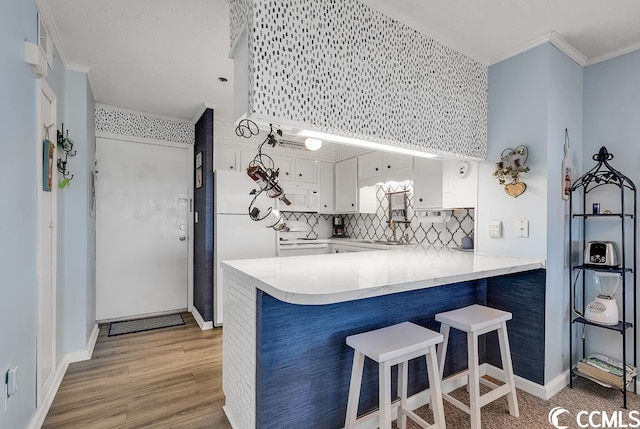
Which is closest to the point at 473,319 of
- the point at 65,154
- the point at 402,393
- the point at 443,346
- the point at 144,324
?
the point at 443,346

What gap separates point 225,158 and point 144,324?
214 centimetres

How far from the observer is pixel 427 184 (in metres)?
3.39

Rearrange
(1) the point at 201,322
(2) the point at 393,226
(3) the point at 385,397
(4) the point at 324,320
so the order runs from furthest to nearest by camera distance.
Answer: (2) the point at 393,226, (1) the point at 201,322, (4) the point at 324,320, (3) the point at 385,397

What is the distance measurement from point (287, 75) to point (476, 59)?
66.8 inches

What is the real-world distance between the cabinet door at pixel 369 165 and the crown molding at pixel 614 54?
2170mm

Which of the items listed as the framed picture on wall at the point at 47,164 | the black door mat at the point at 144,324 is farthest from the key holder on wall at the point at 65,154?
the black door mat at the point at 144,324

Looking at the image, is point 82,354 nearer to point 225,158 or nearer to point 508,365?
point 225,158

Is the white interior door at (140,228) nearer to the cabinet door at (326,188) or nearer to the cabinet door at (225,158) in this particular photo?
the cabinet door at (225,158)

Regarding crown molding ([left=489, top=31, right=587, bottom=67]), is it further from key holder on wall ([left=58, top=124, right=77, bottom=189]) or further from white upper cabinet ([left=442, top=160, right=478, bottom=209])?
key holder on wall ([left=58, top=124, right=77, bottom=189])

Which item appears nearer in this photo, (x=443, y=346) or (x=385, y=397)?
(x=385, y=397)

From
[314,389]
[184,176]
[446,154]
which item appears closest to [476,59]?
[446,154]

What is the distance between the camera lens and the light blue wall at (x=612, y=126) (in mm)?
2318

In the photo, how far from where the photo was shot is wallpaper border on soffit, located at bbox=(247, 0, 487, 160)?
1562 millimetres

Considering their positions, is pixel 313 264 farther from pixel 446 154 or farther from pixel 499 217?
pixel 499 217
